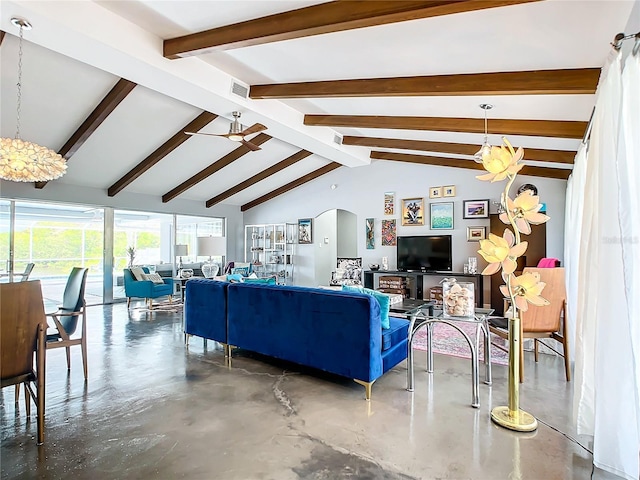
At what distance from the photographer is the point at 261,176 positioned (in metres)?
8.48

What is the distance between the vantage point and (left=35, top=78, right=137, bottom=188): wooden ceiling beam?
429cm

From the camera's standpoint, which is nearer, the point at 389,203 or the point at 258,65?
the point at 258,65

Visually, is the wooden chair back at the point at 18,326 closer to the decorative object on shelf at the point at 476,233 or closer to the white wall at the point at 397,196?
the white wall at the point at 397,196

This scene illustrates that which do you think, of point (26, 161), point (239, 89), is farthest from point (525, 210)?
point (26, 161)

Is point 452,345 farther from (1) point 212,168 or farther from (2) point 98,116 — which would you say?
(1) point 212,168

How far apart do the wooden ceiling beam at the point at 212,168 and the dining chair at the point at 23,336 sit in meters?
4.41

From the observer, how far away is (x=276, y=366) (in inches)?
146

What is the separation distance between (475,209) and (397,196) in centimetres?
160

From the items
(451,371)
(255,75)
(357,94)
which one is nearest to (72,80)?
(255,75)

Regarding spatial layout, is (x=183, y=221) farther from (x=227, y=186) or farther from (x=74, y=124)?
(x=74, y=124)

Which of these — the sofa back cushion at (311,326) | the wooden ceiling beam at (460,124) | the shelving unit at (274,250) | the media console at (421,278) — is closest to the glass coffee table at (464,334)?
the sofa back cushion at (311,326)

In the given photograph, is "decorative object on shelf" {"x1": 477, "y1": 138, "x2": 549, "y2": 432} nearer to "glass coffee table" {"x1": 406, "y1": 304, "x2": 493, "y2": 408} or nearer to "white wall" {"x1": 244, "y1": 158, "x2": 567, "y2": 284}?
"glass coffee table" {"x1": 406, "y1": 304, "x2": 493, "y2": 408}

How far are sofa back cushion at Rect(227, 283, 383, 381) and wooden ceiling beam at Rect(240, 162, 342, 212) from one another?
17.5 feet

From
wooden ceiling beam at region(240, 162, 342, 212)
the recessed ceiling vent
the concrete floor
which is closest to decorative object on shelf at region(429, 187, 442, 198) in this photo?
wooden ceiling beam at region(240, 162, 342, 212)
